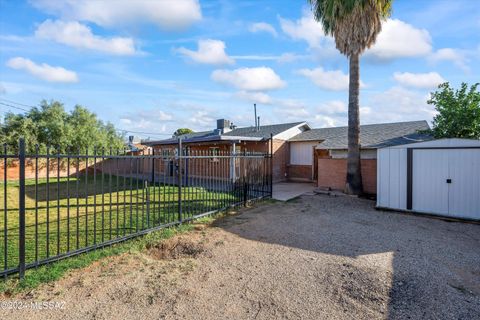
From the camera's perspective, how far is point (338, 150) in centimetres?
1298

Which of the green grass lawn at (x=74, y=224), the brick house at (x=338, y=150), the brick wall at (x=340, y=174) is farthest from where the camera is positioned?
the brick house at (x=338, y=150)

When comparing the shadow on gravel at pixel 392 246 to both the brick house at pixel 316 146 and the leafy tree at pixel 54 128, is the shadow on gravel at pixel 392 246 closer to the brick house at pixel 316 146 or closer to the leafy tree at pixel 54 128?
the brick house at pixel 316 146

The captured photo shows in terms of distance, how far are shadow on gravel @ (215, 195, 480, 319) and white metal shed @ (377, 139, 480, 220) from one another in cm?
53

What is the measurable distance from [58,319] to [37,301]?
597 mm

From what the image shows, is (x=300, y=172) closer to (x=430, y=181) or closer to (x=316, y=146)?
(x=316, y=146)

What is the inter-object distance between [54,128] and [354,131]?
23.0 m

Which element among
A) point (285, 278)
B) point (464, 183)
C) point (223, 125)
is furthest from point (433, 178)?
point (223, 125)

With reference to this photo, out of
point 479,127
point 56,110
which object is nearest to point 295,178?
point 479,127

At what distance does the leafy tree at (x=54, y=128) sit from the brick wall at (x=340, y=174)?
17863 millimetres

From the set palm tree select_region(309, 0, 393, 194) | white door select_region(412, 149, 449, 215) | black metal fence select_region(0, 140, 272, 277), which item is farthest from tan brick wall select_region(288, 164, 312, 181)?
white door select_region(412, 149, 449, 215)

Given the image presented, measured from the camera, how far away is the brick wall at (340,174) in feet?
38.1

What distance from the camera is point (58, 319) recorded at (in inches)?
119

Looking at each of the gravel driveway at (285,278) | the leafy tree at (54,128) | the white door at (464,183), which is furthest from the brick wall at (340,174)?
the leafy tree at (54,128)

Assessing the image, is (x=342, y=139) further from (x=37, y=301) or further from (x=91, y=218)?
(x=37, y=301)
